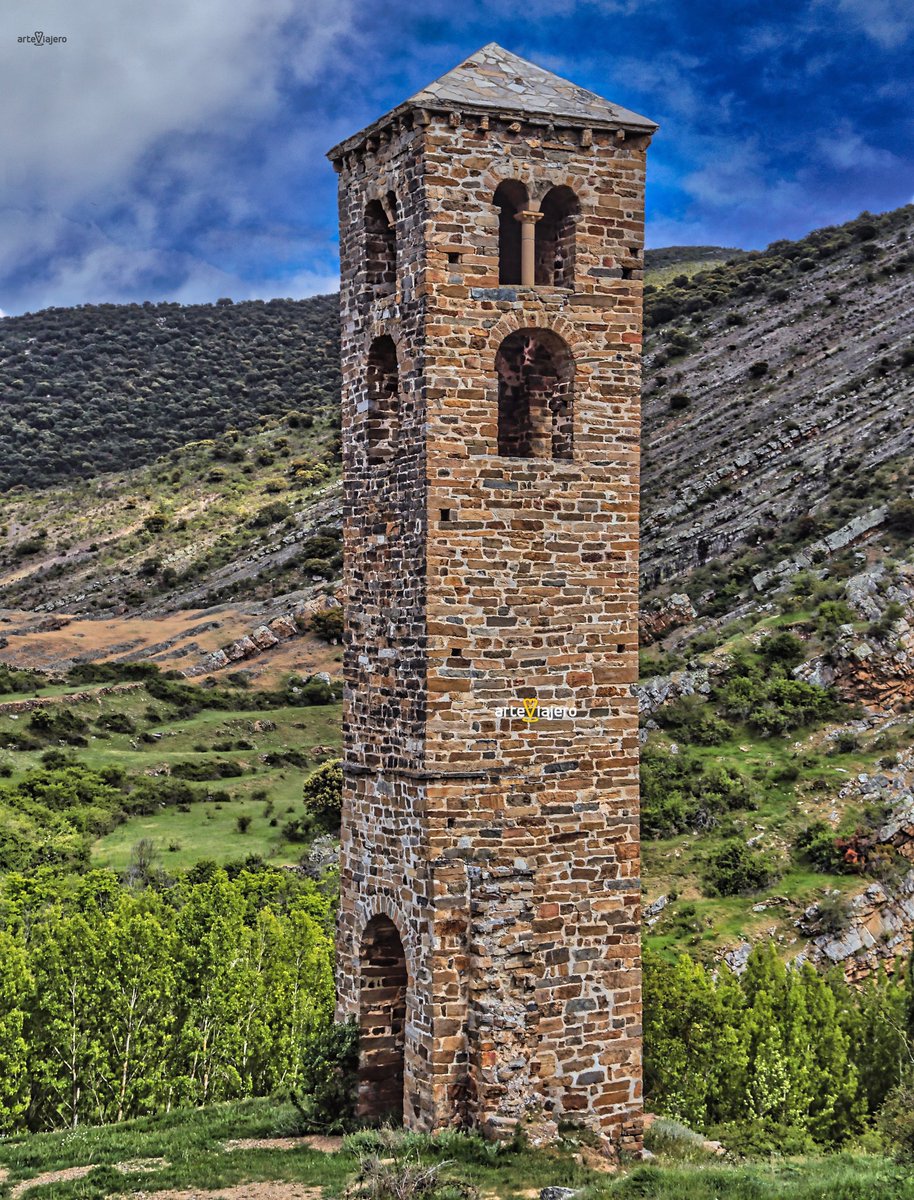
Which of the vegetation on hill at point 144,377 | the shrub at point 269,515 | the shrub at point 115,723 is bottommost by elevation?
the shrub at point 115,723

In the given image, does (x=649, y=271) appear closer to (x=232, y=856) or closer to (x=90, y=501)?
(x=90, y=501)

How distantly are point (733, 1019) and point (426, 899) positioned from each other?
984 cm

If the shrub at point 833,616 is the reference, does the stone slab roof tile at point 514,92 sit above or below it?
above

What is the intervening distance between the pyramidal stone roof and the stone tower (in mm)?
41

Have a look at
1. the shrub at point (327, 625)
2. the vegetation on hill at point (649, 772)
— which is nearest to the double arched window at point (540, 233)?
the vegetation on hill at point (649, 772)

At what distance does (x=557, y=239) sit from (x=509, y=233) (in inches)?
28.3

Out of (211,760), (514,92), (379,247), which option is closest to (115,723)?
(211,760)

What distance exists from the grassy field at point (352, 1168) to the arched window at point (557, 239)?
8753 mm

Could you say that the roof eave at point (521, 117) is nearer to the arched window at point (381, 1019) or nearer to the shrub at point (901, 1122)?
the arched window at point (381, 1019)

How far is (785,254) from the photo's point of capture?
7800cm

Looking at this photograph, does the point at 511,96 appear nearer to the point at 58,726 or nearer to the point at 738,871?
the point at 738,871

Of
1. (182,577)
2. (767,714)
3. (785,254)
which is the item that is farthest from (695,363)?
(767,714)

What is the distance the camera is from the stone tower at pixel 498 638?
563 inches

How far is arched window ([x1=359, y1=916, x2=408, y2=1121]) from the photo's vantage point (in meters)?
15.4
